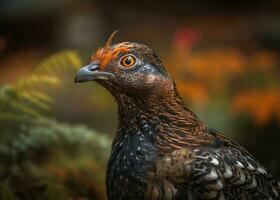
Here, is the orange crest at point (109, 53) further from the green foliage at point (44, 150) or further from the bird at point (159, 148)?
the green foliage at point (44, 150)

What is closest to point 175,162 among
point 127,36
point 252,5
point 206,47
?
point 206,47

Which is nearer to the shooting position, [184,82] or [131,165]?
[131,165]

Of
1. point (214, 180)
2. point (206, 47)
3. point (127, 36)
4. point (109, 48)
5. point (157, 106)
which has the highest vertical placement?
point (127, 36)

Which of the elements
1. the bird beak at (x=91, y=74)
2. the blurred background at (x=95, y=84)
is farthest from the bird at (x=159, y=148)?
the blurred background at (x=95, y=84)

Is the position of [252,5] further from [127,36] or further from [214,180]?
[214,180]

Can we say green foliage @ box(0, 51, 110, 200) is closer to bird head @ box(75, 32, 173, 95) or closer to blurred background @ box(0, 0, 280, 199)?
blurred background @ box(0, 0, 280, 199)
